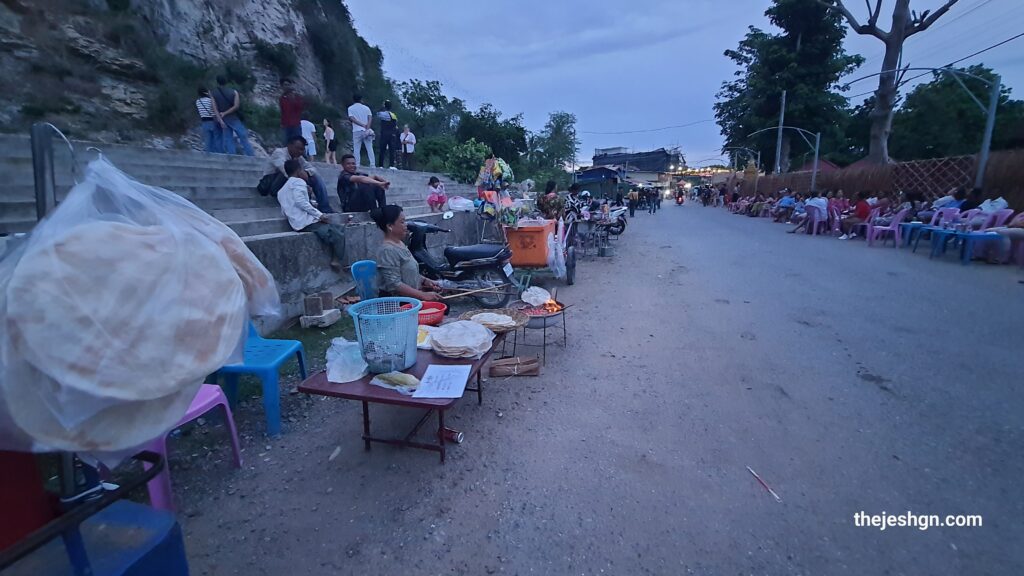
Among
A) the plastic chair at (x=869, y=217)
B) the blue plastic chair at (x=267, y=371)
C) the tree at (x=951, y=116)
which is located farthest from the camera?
the tree at (x=951, y=116)

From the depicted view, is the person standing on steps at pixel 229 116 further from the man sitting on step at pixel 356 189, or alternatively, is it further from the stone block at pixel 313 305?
the stone block at pixel 313 305

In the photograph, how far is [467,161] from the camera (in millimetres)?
16359

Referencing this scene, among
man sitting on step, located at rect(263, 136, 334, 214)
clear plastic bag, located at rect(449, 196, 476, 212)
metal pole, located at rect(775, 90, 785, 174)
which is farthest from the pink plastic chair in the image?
metal pole, located at rect(775, 90, 785, 174)

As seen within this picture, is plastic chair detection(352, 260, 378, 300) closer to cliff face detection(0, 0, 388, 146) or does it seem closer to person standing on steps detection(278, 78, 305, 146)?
person standing on steps detection(278, 78, 305, 146)

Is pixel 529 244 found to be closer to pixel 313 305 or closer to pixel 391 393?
pixel 313 305

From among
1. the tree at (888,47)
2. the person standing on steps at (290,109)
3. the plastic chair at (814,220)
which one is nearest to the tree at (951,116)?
the tree at (888,47)

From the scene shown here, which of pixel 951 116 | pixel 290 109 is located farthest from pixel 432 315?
pixel 951 116

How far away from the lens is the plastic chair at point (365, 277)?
15.6 feet

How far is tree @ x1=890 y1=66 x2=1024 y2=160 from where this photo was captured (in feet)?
103

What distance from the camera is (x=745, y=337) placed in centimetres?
482

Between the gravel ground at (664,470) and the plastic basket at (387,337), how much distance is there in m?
0.62

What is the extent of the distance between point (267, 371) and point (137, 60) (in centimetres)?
1683

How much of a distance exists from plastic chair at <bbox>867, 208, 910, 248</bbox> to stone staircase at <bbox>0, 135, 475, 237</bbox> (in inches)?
502

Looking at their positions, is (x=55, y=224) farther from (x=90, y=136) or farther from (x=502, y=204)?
Answer: (x=90, y=136)
